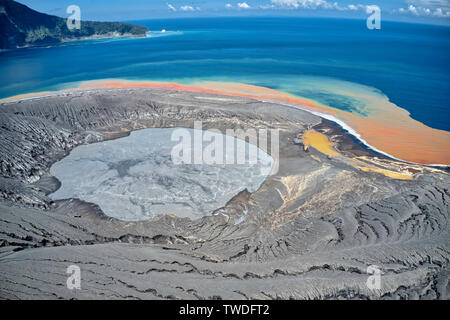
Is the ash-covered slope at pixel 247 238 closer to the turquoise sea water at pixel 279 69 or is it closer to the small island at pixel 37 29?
the turquoise sea water at pixel 279 69

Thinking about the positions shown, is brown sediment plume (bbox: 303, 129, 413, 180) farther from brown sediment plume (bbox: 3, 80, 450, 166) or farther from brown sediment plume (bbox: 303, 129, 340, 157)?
brown sediment plume (bbox: 3, 80, 450, 166)

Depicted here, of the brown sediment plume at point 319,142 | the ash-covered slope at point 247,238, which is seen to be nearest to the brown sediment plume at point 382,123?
the ash-covered slope at point 247,238

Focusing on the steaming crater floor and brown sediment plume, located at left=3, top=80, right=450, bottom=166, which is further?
brown sediment plume, located at left=3, top=80, right=450, bottom=166

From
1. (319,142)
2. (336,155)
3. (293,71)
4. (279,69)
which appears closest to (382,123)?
(319,142)

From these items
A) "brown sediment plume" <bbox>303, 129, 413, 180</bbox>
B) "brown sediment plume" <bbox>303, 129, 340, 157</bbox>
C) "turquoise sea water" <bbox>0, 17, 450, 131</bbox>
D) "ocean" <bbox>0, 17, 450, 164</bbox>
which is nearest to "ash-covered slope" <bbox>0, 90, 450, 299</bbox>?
"brown sediment plume" <bbox>303, 129, 413, 180</bbox>

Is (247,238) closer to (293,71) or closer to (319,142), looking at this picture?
(319,142)

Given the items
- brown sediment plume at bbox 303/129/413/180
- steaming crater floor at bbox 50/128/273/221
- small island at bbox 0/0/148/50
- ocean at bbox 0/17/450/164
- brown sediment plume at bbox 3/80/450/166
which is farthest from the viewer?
small island at bbox 0/0/148/50
